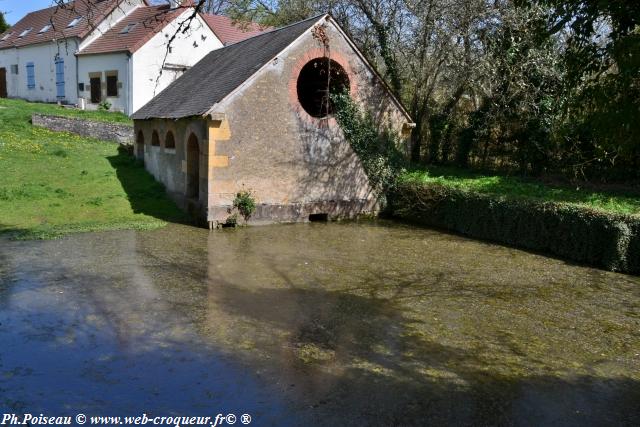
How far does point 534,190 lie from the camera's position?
15.3 m

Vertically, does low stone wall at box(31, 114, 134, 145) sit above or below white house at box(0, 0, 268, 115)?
below

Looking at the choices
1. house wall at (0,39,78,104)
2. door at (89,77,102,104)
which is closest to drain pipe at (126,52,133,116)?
door at (89,77,102,104)

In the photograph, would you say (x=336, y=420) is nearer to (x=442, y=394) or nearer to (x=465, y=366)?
(x=442, y=394)

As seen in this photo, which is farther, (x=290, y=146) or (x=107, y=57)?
(x=107, y=57)

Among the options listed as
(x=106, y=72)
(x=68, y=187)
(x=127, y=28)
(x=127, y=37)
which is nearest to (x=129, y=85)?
(x=106, y=72)

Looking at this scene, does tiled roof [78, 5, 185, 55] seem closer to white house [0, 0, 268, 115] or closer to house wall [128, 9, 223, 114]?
white house [0, 0, 268, 115]

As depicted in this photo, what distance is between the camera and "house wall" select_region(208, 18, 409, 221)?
15.1 metres

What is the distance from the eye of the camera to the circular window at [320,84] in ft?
55.0

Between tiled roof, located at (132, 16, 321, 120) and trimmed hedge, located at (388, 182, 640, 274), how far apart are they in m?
5.80

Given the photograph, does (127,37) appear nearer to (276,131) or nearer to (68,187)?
(68,187)

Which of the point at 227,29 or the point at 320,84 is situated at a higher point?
the point at 227,29

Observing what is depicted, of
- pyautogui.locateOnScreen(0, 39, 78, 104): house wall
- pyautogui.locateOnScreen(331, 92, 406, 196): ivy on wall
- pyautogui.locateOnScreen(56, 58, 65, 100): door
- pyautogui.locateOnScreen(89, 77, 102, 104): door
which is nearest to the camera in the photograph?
pyautogui.locateOnScreen(331, 92, 406, 196): ivy on wall

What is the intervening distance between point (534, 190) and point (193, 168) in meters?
9.84

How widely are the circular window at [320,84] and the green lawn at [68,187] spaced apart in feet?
18.3
